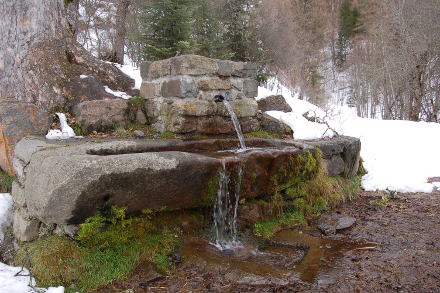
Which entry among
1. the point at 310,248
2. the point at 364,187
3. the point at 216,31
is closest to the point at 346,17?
the point at 216,31

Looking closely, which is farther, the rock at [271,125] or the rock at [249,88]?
the rock at [271,125]

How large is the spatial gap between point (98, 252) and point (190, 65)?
8.25 ft

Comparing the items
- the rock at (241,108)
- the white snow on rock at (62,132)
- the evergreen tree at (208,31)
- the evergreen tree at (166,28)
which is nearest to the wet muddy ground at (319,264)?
the rock at (241,108)

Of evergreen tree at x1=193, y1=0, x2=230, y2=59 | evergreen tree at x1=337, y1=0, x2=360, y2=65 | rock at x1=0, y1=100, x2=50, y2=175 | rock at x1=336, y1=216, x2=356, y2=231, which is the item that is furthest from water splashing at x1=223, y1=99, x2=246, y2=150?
evergreen tree at x1=337, y1=0, x2=360, y2=65

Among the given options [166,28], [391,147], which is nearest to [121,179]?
[391,147]

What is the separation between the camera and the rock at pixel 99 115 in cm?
446

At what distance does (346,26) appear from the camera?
25.9m

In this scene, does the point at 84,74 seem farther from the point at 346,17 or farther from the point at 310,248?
the point at 346,17

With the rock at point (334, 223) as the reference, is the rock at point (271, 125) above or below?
above

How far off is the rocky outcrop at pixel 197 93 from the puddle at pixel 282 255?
5.60 ft

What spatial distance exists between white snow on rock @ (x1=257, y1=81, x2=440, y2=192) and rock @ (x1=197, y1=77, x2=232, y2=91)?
1.53m

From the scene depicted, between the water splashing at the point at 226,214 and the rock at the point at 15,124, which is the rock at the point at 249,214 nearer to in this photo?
the water splashing at the point at 226,214

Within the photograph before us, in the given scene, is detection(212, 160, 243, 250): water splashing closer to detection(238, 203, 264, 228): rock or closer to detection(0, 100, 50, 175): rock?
detection(238, 203, 264, 228): rock

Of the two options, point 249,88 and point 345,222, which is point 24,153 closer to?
point 249,88
